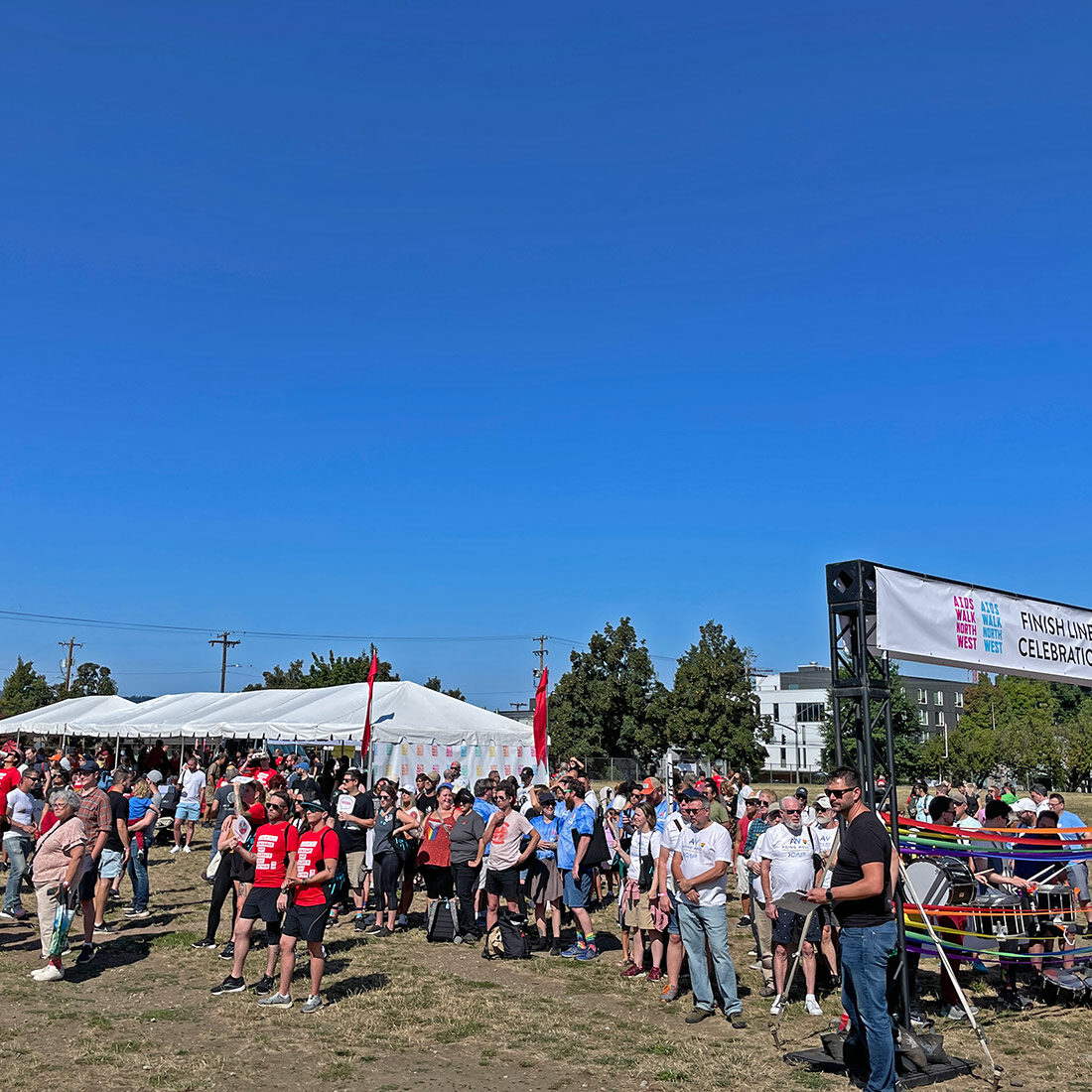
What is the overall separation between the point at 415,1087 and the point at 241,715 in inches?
869

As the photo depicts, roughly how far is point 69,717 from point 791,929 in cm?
3207

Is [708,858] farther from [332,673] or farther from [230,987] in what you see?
[332,673]

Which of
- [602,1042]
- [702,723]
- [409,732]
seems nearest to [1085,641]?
[602,1042]

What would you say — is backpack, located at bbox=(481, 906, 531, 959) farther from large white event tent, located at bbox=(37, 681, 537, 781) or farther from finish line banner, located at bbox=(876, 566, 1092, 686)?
large white event tent, located at bbox=(37, 681, 537, 781)

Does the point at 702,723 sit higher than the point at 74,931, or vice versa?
the point at 702,723

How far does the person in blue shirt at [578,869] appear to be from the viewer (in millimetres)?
→ 10672

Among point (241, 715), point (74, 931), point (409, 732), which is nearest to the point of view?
point (74, 931)

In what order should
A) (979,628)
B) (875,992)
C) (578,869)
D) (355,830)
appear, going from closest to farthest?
(875,992), (979,628), (578,869), (355,830)

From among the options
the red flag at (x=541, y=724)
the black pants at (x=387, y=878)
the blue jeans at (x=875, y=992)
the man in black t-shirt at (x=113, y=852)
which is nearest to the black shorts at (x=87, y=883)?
the man in black t-shirt at (x=113, y=852)

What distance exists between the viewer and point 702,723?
4897cm

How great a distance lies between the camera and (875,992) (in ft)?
20.4

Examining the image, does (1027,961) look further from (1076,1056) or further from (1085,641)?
(1085,641)

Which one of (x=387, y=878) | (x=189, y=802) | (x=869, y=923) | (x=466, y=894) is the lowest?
(x=466, y=894)

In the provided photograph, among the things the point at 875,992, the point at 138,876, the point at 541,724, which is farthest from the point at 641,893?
the point at 541,724
